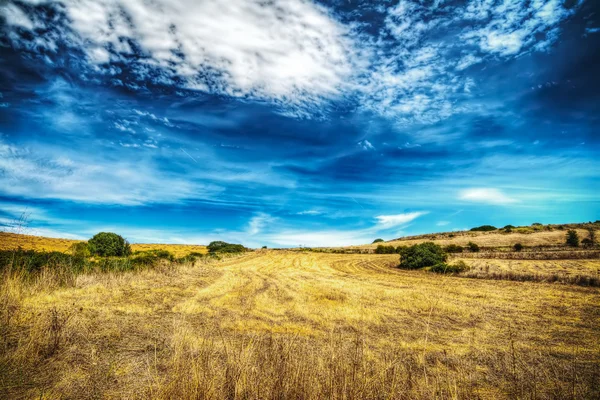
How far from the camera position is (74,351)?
20.1ft

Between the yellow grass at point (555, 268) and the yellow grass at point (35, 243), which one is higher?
the yellow grass at point (35, 243)

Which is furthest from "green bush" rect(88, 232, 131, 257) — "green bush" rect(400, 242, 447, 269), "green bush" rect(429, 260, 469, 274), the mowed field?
"green bush" rect(429, 260, 469, 274)

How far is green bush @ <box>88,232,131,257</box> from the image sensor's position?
116ft

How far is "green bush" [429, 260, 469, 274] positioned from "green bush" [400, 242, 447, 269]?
1.46 m

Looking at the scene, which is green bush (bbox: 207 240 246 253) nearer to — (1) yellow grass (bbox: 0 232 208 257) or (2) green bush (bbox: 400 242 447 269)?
(1) yellow grass (bbox: 0 232 208 257)

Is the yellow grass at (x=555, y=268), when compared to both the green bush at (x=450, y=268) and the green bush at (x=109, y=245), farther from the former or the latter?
the green bush at (x=109, y=245)

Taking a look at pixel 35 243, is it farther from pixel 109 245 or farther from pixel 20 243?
pixel 20 243

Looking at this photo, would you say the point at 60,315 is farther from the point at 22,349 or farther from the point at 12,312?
the point at 22,349

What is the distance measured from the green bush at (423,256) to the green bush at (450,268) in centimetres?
146

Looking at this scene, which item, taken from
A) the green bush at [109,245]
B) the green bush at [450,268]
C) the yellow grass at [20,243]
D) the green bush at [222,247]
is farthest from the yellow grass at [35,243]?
the green bush at [450,268]

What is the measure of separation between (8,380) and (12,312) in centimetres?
327

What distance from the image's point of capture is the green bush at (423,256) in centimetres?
2973

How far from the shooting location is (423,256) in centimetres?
3038

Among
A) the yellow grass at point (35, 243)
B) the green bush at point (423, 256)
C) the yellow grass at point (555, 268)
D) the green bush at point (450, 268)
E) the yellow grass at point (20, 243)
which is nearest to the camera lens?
the yellow grass at point (20, 243)
